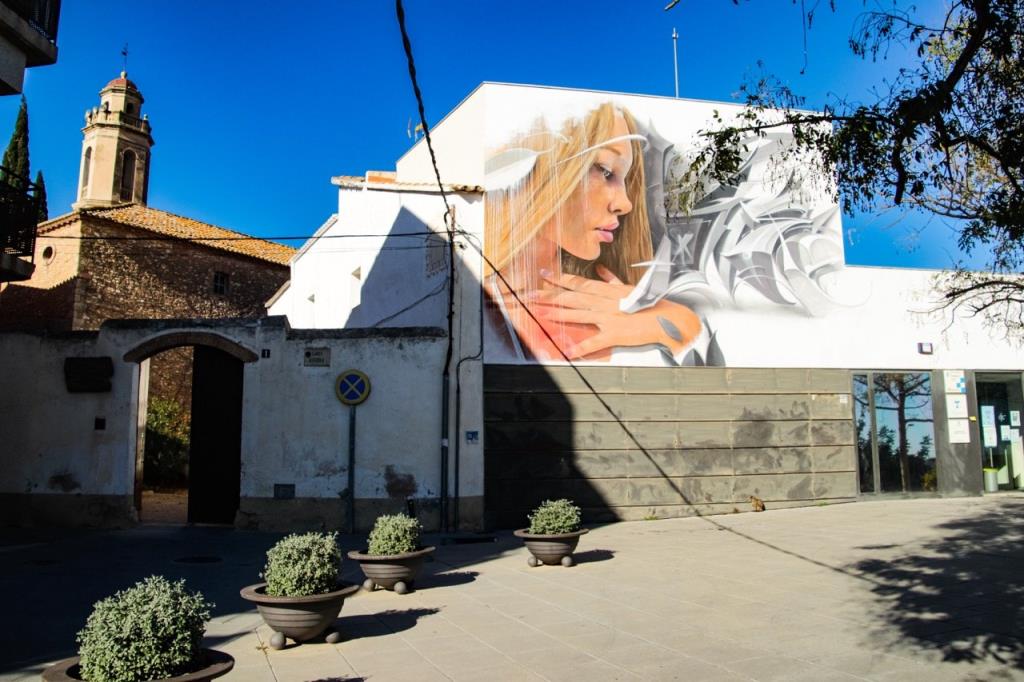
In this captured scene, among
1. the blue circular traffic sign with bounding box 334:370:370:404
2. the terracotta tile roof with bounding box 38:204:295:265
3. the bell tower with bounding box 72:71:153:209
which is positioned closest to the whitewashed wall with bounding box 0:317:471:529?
the blue circular traffic sign with bounding box 334:370:370:404

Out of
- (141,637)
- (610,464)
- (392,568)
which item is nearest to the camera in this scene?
(141,637)

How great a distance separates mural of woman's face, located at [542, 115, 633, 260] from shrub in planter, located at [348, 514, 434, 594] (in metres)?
7.62

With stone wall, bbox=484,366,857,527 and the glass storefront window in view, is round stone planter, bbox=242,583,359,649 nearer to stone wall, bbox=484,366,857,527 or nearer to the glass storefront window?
stone wall, bbox=484,366,857,527

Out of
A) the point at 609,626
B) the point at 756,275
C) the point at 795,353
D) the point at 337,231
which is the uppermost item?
the point at 337,231

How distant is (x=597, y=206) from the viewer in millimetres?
14773

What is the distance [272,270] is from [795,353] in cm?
2147

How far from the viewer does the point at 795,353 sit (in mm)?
15688

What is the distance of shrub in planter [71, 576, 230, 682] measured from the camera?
3.69 metres

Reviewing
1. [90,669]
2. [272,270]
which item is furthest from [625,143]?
[272,270]

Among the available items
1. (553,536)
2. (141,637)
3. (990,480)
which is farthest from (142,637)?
(990,480)

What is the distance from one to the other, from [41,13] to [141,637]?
1094 cm

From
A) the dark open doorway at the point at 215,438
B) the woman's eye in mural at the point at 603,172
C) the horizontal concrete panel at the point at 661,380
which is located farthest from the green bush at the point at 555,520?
the woman's eye in mural at the point at 603,172

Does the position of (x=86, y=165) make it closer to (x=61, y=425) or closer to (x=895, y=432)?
(x=61, y=425)

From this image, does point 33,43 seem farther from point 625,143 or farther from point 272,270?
point 272,270
